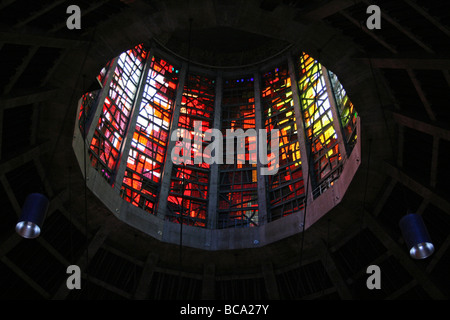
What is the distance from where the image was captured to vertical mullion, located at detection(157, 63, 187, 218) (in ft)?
73.0

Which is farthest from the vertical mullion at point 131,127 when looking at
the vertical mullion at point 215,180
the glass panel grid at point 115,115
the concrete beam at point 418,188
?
the concrete beam at point 418,188

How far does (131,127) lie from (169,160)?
243cm

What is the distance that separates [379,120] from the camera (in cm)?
1555

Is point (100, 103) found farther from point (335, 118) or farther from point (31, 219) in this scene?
point (31, 219)

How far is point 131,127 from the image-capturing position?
77.5 ft

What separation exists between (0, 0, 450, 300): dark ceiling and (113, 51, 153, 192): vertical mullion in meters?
3.17

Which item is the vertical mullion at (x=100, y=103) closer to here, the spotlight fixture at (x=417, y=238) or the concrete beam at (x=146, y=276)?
the concrete beam at (x=146, y=276)

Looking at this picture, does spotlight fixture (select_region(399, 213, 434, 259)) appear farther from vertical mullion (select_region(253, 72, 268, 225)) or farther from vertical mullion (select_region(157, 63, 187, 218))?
vertical mullion (select_region(157, 63, 187, 218))

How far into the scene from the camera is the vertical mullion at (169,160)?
2225cm

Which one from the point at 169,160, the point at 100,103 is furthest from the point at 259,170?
the point at 100,103

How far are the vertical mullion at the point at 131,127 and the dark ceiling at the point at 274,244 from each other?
317 centimetres

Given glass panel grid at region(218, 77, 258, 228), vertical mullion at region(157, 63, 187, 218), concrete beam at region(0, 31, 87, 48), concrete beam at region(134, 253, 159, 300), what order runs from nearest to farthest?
concrete beam at region(0, 31, 87, 48), concrete beam at region(134, 253, 159, 300), vertical mullion at region(157, 63, 187, 218), glass panel grid at region(218, 77, 258, 228)

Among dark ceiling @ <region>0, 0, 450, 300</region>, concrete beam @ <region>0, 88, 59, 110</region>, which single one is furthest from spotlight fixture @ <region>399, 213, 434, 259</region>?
concrete beam @ <region>0, 88, 59, 110</region>
